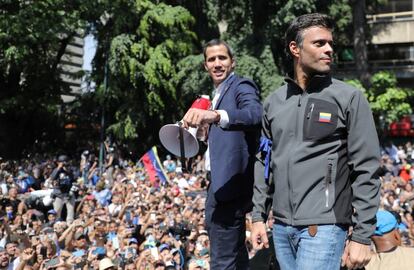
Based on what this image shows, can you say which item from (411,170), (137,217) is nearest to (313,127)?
(137,217)

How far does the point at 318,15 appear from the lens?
235 centimetres

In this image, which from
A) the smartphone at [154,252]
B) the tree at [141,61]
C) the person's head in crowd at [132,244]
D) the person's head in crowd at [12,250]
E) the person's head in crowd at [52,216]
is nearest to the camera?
the person's head in crowd at [12,250]

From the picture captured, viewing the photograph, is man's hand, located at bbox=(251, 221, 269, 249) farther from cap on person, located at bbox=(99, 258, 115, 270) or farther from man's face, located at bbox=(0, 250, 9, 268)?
man's face, located at bbox=(0, 250, 9, 268)

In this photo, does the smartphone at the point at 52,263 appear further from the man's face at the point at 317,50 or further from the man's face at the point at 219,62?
the man's face at the point at 317,50

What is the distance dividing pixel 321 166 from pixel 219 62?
1078 mm

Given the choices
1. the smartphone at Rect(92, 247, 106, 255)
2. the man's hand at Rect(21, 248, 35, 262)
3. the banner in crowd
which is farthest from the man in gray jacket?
the banner in crowd

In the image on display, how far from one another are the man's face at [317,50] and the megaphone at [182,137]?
680 mm

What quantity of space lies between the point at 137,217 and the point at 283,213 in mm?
8674

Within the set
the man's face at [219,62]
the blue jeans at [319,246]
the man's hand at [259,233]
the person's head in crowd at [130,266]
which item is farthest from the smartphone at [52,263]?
the blue jeans at [319,246]

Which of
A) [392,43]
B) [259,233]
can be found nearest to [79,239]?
[259,233]

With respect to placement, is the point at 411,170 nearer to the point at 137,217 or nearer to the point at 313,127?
the point at 137,217

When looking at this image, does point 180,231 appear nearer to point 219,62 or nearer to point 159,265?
point 159,265

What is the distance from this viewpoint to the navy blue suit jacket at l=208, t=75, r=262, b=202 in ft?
9.43

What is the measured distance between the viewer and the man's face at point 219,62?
3.04 metres
